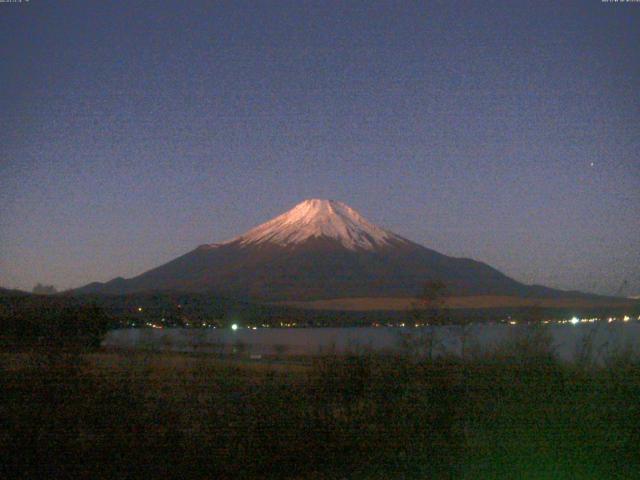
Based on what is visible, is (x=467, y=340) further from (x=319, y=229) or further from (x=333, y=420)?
(x=319, y=229)

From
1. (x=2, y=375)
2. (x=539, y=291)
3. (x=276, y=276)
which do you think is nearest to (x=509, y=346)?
(x=2, y=375)

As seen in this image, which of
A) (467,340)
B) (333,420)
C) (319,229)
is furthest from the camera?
(319,229)

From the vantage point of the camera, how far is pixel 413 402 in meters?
11.8

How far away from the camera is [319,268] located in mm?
74875

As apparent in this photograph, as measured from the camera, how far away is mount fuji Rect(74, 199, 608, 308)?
65375 mm

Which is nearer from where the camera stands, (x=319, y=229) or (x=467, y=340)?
(x=467, y=340)

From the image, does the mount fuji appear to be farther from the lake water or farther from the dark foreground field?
the dark foreground field

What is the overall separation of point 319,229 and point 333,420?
82.0 meters

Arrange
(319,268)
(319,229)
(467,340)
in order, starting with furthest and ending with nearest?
(319,229) → (319,268) → (467,340)

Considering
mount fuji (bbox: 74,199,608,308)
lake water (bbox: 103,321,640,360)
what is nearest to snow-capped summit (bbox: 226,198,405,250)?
mount fuji (bbox: 74,199,608,308)

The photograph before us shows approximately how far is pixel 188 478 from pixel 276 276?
6520cm

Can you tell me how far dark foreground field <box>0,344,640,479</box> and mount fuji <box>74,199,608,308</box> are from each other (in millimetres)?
40651

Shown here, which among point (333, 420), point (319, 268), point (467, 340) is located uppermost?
point (319, 268)

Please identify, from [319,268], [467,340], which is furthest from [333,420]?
[319,268]
